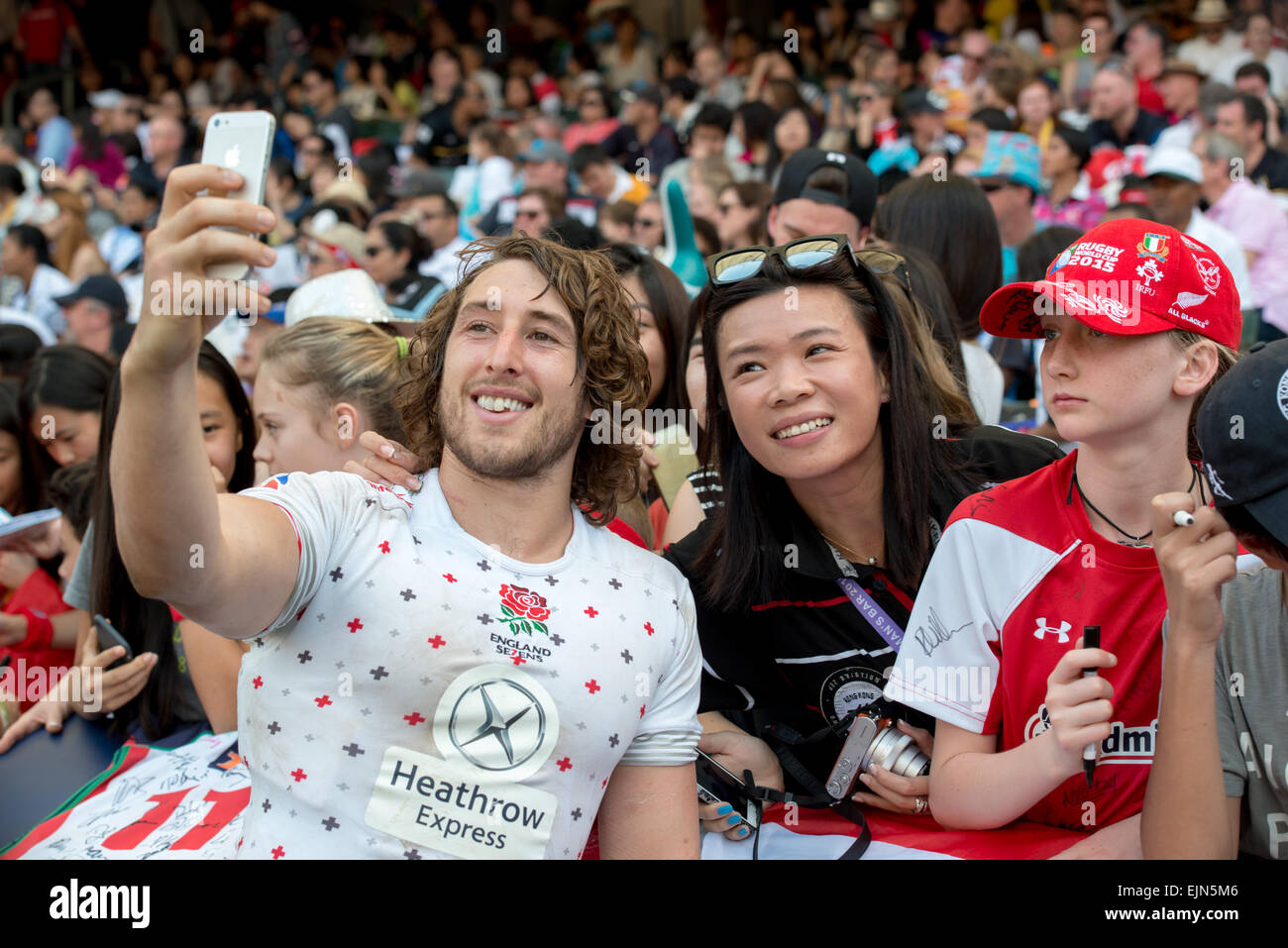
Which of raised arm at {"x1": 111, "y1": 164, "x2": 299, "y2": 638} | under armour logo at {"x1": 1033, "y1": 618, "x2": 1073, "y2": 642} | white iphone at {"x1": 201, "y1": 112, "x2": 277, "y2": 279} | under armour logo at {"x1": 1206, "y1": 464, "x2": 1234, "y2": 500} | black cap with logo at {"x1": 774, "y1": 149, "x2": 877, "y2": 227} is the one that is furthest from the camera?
black cap with logo at {"x1": 774, "y1": 149, "x2": 877, "y2": 227}

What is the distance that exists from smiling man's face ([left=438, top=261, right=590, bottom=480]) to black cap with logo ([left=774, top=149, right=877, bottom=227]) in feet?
7.82

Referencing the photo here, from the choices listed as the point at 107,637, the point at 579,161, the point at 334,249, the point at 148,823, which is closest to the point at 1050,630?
the point at 148,823

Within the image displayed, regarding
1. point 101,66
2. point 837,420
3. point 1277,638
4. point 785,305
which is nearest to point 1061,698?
point 1277,638

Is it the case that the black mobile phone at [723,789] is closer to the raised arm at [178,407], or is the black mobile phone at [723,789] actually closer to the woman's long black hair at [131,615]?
the raised arm at [178,407]

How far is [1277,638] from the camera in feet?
6.61

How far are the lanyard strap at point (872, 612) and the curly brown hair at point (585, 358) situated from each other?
53 centimetres

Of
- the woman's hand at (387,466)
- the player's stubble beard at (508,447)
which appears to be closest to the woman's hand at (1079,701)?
the player's stubble beard at (508,447)

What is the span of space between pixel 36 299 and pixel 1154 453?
9.26 meters

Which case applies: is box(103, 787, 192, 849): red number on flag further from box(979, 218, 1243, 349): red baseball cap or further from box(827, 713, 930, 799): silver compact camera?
box(979, 218, 1243, 349): red baseball cap

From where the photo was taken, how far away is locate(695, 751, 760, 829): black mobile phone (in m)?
2.55

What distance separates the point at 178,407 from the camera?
1.61 m

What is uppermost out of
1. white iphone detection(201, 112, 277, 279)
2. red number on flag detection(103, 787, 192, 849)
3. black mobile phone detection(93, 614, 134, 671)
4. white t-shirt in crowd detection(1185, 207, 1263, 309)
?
white t-shirt in crowd detection(1185, 207, 1263, 309)

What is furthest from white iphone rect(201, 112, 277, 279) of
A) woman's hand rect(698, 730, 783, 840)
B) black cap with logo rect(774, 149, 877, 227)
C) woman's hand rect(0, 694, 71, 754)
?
black cap with logo rect(774, 149, 877, 227)

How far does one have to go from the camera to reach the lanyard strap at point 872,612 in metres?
2.55
